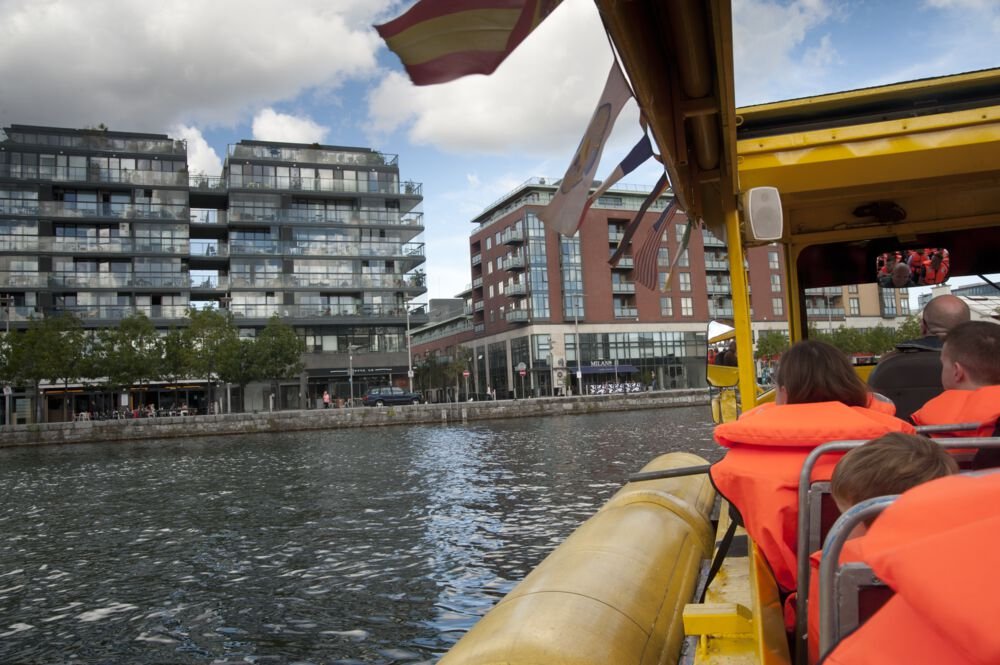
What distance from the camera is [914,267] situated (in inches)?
219

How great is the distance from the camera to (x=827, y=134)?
4012 mm

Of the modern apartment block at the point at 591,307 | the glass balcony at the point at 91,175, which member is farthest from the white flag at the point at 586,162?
the modern apartment block at the point at 591,307

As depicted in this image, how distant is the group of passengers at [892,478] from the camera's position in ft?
3.35

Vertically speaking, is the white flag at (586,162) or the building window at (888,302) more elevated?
the white flag at (586,162)

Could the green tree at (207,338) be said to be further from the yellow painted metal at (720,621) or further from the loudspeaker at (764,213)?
the yellow painted metal at (720,621)

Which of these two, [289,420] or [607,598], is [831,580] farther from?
[289,420]

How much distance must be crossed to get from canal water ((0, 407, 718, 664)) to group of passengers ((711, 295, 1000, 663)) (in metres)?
4.00

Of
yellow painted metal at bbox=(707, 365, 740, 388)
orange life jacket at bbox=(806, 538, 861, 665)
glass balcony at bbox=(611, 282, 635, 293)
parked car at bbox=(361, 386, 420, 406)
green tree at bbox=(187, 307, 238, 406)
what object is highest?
glass balcony at bbox=(611, 282, 635, 293)

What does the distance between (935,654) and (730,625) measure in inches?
76.9

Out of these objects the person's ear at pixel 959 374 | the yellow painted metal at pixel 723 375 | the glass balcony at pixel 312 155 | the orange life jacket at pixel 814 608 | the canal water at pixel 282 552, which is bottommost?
the canal water at pixel 282 552

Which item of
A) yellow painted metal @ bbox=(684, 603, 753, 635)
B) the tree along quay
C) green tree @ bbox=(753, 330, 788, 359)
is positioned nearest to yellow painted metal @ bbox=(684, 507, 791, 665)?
yellow painted metal @ bbox=(684, 603, 753, 635)

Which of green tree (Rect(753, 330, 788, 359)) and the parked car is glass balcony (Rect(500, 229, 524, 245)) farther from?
the parked car

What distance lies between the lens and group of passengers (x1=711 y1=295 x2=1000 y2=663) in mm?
1022

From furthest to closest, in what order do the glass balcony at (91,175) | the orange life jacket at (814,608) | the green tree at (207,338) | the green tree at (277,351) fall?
the glass balcony at (91,175) → the green tree at (277,351) → the green tree at (207,338) → the orange life jacket at (814,608)
